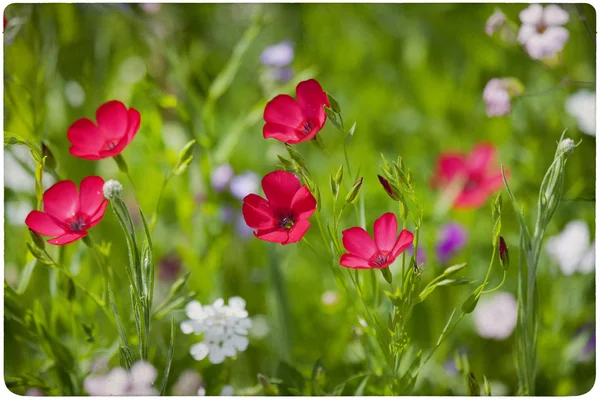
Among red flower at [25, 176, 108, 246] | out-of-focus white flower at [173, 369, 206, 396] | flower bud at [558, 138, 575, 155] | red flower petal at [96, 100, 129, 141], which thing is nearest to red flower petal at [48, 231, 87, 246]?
red flower at [25, 176, 108, 246]

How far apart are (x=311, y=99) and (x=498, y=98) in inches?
11.4

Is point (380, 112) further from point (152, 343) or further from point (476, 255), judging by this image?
point (152, 343)

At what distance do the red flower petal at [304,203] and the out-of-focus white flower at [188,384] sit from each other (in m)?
0.24

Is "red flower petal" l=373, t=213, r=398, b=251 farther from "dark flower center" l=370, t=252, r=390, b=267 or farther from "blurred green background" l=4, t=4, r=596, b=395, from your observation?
"blurred green background" l=4, t=4, r=596, b=395

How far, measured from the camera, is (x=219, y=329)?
0.59 metres

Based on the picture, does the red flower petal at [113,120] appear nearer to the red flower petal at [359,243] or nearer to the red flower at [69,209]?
the red flower at [69,209]

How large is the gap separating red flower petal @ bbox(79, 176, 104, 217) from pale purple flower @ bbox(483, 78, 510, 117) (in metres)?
0.46

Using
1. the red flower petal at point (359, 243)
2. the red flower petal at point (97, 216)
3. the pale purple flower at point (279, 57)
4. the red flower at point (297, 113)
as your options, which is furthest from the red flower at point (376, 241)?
the pale purple flower at point (279, 57)

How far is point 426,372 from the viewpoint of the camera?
75cm

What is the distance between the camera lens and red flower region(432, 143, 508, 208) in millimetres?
1014

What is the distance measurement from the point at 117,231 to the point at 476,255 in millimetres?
598

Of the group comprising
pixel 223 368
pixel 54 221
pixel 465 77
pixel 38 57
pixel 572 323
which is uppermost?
pixel 38 57

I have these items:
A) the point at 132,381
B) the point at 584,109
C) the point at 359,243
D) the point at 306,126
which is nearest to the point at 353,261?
the point at 359,243

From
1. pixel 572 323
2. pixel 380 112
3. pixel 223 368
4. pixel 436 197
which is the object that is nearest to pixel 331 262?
pixel 223 368
